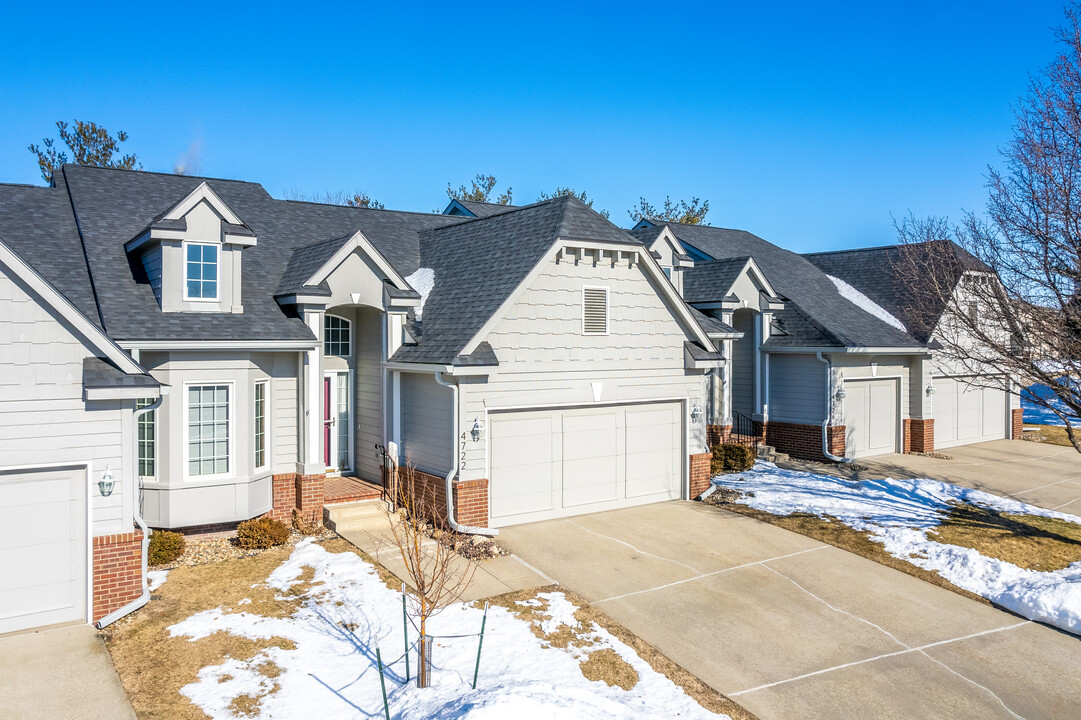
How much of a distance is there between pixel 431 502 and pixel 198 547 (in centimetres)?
425

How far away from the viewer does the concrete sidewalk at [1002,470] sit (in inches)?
736

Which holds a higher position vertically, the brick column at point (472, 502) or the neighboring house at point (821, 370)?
the neighboring house at point (821, 370)

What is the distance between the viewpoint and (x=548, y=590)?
1147cm

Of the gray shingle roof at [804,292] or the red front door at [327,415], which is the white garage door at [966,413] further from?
the red front door at [327,415]

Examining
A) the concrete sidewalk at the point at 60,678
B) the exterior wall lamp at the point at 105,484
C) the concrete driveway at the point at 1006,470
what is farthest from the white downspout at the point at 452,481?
the concrete driveway at the point at 1006,470

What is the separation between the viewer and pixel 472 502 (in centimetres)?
1407

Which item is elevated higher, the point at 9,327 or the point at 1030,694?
the point at 9,327

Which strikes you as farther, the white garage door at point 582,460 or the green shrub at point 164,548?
the white garage door at point 582,460

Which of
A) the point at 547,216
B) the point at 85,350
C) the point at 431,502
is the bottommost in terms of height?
the point at 431,502

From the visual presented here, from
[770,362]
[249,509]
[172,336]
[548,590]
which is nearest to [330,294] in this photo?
[172,336]

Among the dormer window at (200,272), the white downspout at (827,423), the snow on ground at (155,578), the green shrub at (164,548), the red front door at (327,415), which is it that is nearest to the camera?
the snow on ground at (155,578)

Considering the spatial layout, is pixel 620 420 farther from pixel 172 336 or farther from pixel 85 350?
pixel 85 350

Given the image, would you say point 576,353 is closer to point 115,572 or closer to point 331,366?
point 331,366

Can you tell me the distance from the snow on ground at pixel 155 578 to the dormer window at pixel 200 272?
4.99 meters
